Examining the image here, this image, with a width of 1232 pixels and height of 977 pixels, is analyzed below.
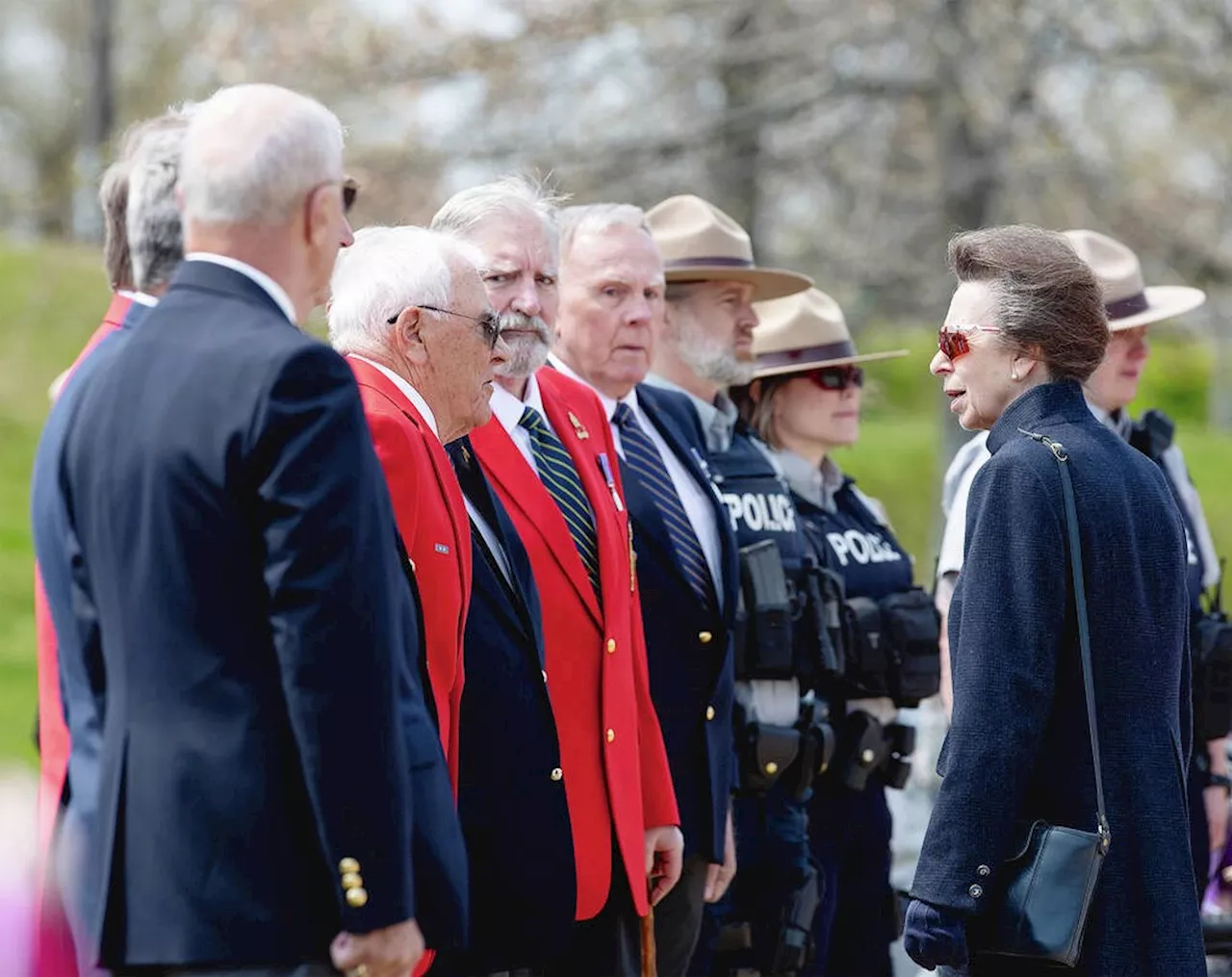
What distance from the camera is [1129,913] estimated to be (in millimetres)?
3482

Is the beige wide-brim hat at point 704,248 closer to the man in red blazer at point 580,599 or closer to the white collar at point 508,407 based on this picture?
the man in red blazer at point 580,599

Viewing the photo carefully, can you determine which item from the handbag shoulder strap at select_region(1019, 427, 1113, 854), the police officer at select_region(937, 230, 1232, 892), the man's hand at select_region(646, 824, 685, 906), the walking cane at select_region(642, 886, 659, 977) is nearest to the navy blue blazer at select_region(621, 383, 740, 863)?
the man's hand at select_region(646, 824, 685, 906)

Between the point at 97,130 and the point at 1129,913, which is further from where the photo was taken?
the point at 97,130

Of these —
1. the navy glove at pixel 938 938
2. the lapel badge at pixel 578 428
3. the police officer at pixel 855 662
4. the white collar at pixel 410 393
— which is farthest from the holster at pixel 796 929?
the white collar at pixel 410 393

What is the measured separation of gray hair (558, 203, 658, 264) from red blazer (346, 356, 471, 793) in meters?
1.76

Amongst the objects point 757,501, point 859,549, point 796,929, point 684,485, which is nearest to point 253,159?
point 684,485

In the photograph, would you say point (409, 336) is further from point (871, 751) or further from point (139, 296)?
point (871, 751)

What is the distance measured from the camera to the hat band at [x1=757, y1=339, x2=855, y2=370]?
20.1 feet

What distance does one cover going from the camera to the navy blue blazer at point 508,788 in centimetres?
381

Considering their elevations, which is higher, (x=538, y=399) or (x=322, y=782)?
(x=538, y=399)

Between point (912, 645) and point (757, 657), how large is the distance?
0.62 m

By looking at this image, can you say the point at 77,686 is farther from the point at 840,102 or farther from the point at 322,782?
the point at 840,102

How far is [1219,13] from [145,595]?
33.8 feet

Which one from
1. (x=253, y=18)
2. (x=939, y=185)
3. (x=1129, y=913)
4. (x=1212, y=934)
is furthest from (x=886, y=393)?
(x=1129, y=913)
